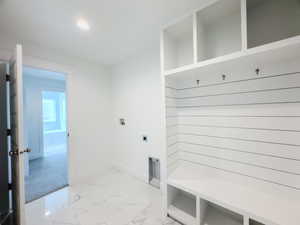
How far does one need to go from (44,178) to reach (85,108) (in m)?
1.73

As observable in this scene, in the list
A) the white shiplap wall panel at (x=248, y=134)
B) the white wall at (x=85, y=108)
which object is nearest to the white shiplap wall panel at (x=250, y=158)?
the white shiplap wall panel at (x=248, y=134)

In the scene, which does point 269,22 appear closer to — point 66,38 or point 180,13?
point 180,13

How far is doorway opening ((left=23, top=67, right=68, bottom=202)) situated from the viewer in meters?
2.72

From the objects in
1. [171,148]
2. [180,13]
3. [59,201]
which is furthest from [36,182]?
[180,13]

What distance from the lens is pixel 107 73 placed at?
3.25 meters

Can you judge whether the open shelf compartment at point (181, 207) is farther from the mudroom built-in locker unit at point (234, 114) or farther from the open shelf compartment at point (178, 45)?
the open shelf compartment at point (178, 45)

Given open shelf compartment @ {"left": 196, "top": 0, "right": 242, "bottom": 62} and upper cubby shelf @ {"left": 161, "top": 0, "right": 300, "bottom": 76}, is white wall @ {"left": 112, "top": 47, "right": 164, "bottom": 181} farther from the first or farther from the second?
open shelf compartment @ {"left": 196, "top": 0, "right": 242, "bottom": 62}

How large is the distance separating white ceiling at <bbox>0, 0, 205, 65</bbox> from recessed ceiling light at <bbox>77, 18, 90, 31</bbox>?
50mm

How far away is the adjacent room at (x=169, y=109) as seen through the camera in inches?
50.7

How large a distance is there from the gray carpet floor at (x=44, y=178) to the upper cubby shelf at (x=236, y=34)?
2.83 meters

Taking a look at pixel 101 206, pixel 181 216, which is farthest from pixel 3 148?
pixel 181 216

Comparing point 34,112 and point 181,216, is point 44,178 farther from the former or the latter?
point 181,216

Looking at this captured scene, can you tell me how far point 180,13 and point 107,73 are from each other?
212 cm

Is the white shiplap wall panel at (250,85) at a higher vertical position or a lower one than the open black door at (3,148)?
higher
